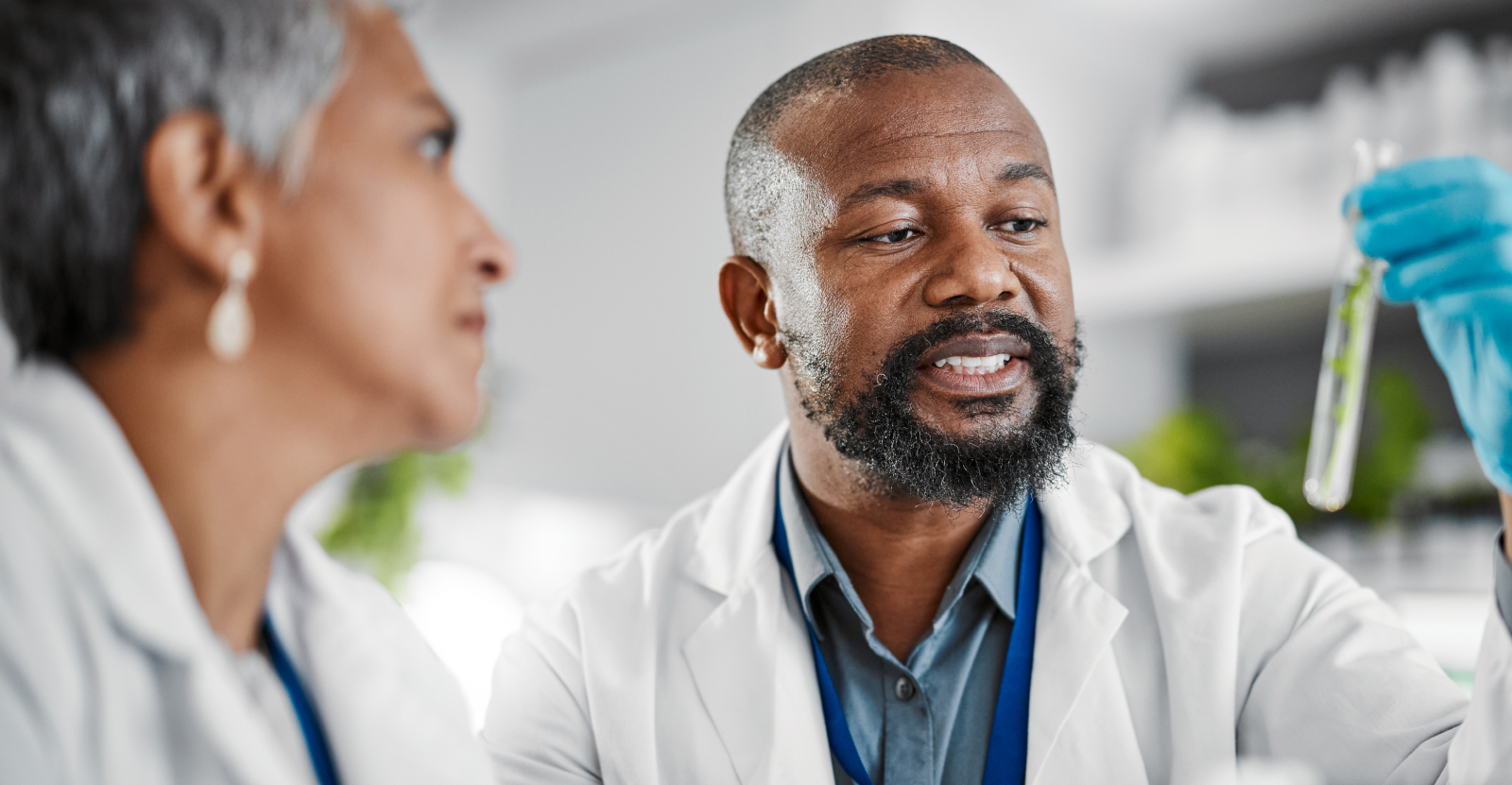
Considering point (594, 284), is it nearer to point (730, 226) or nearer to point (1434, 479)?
point (730, 226)

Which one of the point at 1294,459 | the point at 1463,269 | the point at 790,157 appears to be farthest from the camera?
the point at 1294,459

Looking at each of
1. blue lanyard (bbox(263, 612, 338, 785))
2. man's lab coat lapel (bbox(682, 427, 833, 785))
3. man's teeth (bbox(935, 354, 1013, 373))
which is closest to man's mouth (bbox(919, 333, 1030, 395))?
man's teeth (bbox(935, 354, 1013, 373))

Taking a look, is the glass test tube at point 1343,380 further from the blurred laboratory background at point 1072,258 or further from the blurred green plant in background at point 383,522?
the blurred green plant in background at point 383,522

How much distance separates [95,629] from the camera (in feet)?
1.78

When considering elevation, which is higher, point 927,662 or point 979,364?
point 979,364

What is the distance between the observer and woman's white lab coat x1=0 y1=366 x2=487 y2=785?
0.52 m

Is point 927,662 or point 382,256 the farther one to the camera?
point 927,662

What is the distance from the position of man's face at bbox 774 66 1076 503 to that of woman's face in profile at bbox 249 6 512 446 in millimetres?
402

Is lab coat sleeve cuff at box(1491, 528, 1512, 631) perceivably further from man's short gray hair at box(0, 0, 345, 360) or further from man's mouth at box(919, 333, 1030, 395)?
man's short gray hair at box(0, 0, 345, 360)

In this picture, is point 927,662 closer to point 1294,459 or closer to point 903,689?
point 903,689

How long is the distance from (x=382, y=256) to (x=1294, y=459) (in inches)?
67.5

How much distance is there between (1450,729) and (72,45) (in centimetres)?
104

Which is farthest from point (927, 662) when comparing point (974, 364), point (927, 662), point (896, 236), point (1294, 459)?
point (1294, 459)

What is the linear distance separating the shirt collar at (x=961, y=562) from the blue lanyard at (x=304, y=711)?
477 millimetres
